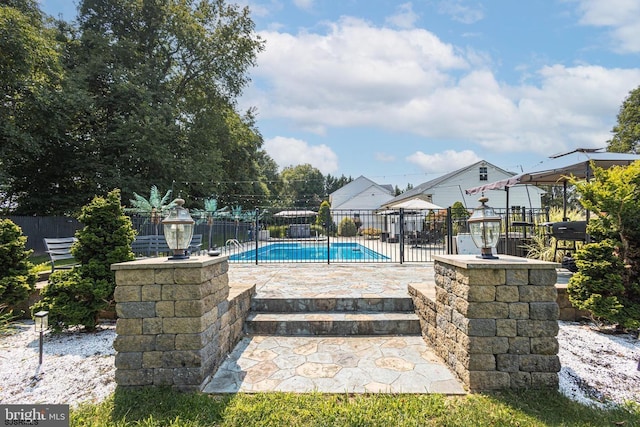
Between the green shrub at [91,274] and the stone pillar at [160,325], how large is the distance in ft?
4.75

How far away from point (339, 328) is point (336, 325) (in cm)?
5

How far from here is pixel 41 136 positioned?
453 inches

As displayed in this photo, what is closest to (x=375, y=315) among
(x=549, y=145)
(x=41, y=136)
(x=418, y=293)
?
(x=418, y=293)

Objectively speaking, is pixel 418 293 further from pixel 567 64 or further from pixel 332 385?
pixel 567 64

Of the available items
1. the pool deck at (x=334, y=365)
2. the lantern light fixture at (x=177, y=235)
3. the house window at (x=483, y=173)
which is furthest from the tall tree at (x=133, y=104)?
the house window at (x=483, y=173)

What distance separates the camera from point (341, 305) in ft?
13.2

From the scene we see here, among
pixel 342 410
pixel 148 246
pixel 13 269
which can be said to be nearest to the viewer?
pixel 342 410

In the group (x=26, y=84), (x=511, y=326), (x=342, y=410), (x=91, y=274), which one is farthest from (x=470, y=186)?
(x=26, y=84)

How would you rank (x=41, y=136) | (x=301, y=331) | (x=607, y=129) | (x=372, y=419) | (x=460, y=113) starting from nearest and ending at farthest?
(x=372, y=419) → (x=301, y=331) → (x=41, y=136) → (x=460, y=113) → (x=607, y=129)

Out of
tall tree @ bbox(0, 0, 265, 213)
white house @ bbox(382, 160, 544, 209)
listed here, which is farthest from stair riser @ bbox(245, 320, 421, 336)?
white house @ bbox(382, 160, 544, 209)

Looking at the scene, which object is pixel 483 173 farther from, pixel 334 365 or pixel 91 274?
pixel 91 274

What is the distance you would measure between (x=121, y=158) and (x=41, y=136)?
2.93 m

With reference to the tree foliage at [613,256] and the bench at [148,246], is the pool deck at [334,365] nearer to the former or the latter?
the tree foliage at [613,256]

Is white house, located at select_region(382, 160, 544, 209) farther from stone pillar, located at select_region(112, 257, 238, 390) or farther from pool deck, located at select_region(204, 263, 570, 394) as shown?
stone pillar, located at select_region(112, 257, 238, 390)
